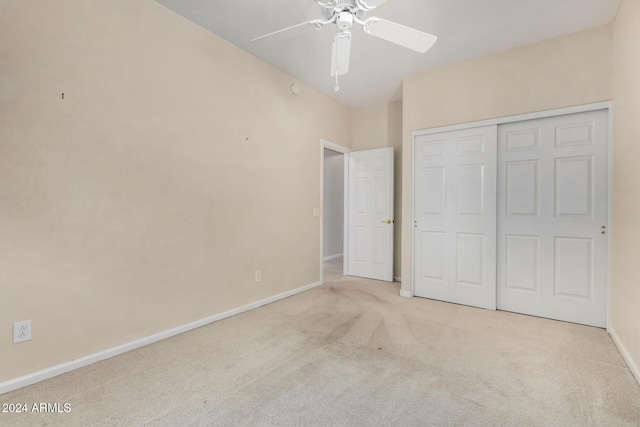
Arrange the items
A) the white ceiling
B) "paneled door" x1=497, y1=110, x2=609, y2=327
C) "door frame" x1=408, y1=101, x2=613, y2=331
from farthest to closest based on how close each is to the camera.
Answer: "paneled door" x1=497, y1=110, x2=609, y2=327
"door frame" x1=408, y1=101, x2=613, y2=331
the white ceiling

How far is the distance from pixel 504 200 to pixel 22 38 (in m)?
4.02

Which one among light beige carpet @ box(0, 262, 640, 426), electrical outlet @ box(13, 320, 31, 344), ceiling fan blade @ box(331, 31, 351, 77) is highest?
ceiling fan blade @ box(331, 31, 351, 77)

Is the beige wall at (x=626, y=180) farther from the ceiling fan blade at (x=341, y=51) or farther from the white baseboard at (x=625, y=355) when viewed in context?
the ceiling fan blade at (x=341, y=51)

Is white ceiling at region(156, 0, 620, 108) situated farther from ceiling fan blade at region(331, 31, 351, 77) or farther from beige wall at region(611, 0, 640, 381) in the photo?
beige wall at region(611, 0, 640, 381)

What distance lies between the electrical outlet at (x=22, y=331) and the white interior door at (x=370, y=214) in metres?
3.74

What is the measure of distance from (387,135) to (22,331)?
14.4 feet

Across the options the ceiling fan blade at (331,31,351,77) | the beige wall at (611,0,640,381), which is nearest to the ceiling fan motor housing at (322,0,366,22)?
the ceiling fan blade at (331,31,351,77)

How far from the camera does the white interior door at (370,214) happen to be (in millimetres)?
4430

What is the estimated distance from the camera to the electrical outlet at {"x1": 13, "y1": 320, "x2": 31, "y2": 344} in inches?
69.6

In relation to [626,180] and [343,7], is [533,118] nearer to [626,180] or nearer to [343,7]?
[626,180]

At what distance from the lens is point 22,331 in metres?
1.79

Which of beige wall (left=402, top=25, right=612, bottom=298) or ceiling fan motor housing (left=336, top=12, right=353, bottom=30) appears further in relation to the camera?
beige wall (left=402, top=25, right=612, bottom=298)

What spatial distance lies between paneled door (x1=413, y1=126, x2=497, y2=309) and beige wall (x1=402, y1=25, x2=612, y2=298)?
0.15 metres

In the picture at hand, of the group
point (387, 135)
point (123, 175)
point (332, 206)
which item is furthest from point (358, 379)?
point (332, 206)
